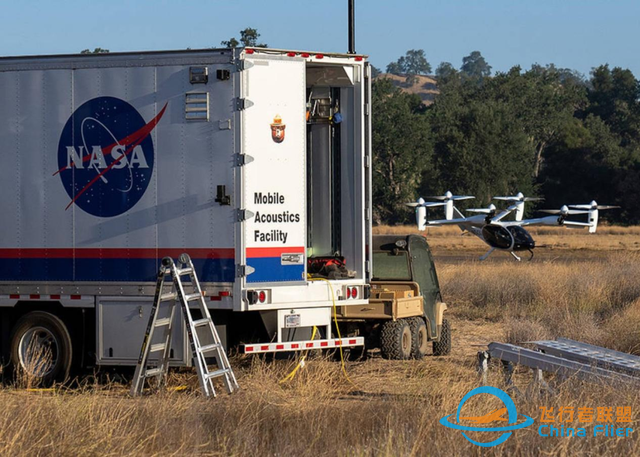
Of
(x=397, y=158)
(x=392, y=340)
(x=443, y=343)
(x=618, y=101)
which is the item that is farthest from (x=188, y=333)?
(x=618, y=101)

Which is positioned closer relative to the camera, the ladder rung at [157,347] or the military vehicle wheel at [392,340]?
the ladder rung at [157,347]

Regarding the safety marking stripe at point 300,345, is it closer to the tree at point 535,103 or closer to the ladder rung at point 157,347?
the ladder rung at point 157,347

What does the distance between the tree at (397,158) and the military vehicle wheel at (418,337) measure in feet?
210

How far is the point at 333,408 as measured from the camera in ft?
28.9

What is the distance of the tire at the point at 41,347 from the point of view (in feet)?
39.4

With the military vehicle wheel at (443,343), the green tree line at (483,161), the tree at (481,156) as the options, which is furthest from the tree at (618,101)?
the military vehicle wheel at (443,343)

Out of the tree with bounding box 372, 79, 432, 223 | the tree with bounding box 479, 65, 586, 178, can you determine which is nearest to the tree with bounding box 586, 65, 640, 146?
the tree with bounding box 479, 65, 586, 178

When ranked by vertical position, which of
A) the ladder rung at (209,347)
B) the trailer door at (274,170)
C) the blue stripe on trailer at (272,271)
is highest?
the trailer door at (274,170)

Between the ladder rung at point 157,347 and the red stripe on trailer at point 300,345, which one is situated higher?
the ladder rung at point 157,347

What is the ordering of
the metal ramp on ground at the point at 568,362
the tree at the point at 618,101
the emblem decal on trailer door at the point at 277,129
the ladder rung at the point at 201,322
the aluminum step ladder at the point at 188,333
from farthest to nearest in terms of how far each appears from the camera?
the tree at the point at 618,101 < the emblem decal on trailer door at the point at 277,129 < the ladder rung at the point at 201,322 < the aluminum step ladder at the point at 188,333 < the metal ramp on ground at the point at 568,362

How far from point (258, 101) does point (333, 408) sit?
3998 mm

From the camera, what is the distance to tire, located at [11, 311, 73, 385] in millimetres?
12000

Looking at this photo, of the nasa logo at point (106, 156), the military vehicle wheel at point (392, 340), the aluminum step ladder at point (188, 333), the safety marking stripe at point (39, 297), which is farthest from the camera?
the military vehicle wheel at point (392, 340)

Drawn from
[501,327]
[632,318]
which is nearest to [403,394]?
[632,318]
